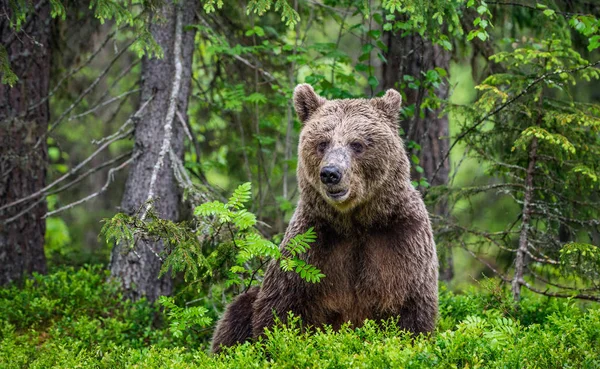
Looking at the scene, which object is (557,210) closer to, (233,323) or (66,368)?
(233,323)

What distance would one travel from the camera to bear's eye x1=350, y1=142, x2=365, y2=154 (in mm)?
5797

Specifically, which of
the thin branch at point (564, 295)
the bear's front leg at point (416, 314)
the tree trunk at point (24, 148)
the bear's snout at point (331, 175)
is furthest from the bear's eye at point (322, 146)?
the tree trunk at point (24, 148)

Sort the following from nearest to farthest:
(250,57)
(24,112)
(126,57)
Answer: (24,112) < (250,57) < (126,57)

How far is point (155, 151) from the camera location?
8.00 meters

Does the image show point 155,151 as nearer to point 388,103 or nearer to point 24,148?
point 24,148

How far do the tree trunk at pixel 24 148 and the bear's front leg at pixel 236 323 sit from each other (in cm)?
322

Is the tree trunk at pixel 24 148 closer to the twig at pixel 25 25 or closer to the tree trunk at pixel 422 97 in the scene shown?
the twig at pixel 25 25

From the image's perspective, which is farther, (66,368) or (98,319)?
(98,319)

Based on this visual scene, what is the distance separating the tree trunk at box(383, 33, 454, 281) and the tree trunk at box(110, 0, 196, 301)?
8.76 ft

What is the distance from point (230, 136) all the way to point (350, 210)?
218 inches

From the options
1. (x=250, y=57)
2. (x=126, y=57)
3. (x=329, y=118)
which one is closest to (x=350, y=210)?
(x=329, y=118)

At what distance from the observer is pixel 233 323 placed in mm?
6340

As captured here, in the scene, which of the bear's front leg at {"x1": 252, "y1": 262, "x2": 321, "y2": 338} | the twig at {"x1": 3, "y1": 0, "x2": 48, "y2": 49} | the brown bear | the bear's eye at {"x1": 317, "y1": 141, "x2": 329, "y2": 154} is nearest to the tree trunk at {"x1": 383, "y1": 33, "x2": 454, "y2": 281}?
the brown bear

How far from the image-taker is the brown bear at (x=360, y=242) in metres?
5.71
